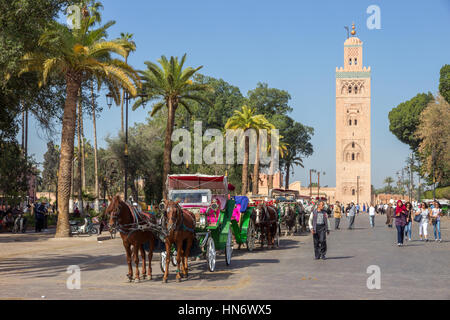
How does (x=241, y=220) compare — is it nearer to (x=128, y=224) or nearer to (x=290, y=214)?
(x=128, y=224)

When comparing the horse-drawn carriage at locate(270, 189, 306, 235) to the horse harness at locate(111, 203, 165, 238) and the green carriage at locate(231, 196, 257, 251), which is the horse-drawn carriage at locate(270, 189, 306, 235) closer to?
the green carriage at locate(231, 196, 257, 251)

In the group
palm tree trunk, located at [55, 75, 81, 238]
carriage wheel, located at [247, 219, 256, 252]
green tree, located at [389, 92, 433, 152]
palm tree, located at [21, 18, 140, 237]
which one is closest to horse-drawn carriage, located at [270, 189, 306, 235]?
carriage wheel, located at [247, 219, 256, 252]

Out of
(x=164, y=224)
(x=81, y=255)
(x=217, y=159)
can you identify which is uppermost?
(x=217, y=159)

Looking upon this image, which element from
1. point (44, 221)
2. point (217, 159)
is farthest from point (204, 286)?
point (217, 159)

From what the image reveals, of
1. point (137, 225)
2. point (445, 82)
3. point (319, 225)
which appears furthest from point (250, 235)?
point (445, 82)

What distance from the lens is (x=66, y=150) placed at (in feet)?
89.1

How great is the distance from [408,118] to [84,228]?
78.2 m

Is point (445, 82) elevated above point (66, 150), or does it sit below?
above

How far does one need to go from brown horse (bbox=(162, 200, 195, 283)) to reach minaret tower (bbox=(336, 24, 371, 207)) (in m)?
107

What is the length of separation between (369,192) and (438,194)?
1774 inches

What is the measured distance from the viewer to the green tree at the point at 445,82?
59.8 m

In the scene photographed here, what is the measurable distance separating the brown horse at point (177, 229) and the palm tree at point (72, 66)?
552 inches

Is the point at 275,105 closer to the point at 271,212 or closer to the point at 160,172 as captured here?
the point at 160,172
